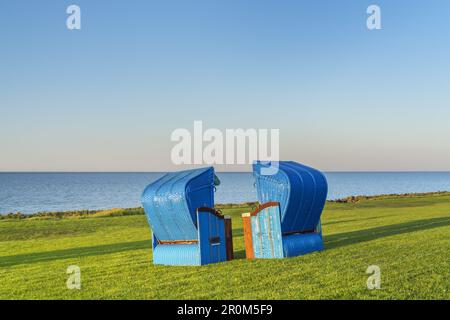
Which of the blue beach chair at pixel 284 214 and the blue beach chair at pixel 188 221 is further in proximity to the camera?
the blue beach chair at pixel 284 214

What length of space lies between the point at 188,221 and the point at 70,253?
7243 millimetres

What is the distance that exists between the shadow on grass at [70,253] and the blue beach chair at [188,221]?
4.60 metres

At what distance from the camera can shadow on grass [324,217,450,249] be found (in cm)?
1926

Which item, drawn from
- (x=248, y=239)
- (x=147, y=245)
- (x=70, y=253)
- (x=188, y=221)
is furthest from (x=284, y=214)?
(x=70, y=253)

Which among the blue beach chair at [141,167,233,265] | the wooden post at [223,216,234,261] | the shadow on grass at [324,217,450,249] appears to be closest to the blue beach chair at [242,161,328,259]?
the wooden post at [223,216,234,261]

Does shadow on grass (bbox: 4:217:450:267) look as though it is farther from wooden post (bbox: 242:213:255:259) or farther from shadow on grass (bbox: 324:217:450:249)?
wooden post (bbox: 242:213:255:259)

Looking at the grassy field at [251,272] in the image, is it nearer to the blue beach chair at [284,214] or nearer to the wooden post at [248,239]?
the wooden post at [248,239]

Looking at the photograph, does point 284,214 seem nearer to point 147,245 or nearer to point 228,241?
point 228,241

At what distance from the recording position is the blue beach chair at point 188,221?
588 inches

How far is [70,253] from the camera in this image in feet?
65.3

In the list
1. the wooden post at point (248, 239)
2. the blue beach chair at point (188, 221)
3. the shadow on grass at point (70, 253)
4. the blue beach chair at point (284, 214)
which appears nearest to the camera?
the blue beach chair at point (188, 221)

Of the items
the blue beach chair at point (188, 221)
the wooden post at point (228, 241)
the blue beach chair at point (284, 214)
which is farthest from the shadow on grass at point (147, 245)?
the blue beach chair at point (188, 221)
